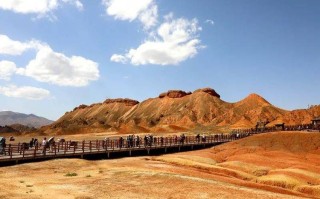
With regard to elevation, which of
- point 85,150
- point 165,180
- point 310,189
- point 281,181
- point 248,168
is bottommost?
point 310,189

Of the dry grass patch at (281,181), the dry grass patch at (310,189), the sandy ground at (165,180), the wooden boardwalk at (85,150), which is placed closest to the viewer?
the sandy ground at (165,180)

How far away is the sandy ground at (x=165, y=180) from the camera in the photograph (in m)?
21.7

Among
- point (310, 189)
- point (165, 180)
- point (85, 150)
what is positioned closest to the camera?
point (165, 180)

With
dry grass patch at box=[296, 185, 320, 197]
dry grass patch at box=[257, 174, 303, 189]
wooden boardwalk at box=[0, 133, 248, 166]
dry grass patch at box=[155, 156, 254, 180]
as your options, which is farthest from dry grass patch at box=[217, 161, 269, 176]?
wooden boardwalk at box=[0, 133, 248, 166]

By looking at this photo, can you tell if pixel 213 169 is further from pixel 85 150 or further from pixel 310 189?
pixel 85 150

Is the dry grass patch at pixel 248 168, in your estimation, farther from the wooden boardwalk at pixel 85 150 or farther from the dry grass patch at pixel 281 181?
the wooden boardwalk at pixel 85 150

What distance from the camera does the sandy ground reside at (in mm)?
21734

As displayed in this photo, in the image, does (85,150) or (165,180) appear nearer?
(165,180)

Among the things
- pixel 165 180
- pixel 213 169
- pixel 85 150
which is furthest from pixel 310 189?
pixel 85 150

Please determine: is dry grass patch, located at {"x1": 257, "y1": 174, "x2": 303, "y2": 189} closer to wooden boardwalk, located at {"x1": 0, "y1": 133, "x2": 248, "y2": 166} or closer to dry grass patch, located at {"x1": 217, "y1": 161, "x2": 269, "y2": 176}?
dry grass patch, located at {"x1": 217, "y1": 161, "x2": 269, "y2": 176}

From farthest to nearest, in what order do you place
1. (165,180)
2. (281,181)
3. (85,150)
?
(85,150), (281,181), (165,180)

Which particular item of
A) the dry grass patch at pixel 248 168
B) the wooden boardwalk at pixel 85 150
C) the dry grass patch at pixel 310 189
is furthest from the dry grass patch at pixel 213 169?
the wooden boardwalk at pixel 85 150

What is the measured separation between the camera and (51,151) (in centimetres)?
3919

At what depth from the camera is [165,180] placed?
2553 centimetres
